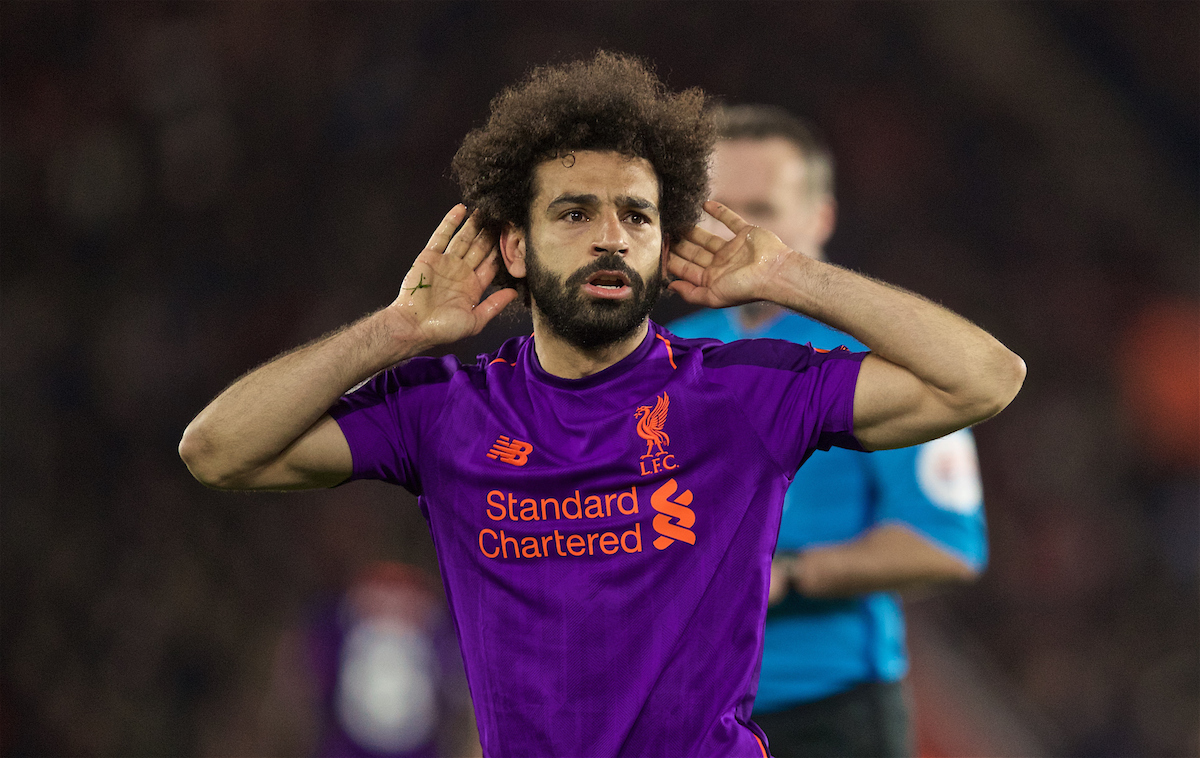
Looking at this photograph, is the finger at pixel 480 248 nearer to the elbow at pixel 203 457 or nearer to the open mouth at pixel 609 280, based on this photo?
the open mouth at pixel 609 280

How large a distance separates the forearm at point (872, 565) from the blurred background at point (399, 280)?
337cm

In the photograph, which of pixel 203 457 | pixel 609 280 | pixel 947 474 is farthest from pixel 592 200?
pixel 947 474

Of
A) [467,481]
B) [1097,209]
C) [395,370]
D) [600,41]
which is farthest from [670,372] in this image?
[1097,209]

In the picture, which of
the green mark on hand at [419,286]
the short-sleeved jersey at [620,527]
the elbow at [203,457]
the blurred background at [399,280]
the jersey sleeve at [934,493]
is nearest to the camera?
the short-sleeved jersey at [620,527]

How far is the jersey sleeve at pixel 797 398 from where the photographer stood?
1.96 metres

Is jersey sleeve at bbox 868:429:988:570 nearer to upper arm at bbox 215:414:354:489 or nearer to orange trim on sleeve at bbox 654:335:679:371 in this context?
orange trim on sleeve at bbox 654:335:679:371

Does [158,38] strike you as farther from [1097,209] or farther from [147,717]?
[1097,209]

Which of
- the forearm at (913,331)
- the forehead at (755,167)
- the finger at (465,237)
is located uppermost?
the forehead at (755,167)

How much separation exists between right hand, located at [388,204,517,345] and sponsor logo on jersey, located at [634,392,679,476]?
0.40 meters

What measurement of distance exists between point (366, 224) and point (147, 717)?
317cm

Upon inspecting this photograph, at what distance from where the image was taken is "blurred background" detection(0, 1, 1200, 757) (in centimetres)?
580

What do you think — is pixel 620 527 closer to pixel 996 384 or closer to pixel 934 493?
pixel 996 384

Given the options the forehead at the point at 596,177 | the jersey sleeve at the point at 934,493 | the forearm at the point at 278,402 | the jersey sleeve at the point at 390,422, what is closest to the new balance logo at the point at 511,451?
the jersey sleeve at the point at 390,422

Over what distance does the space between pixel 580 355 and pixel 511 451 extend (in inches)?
10.0
